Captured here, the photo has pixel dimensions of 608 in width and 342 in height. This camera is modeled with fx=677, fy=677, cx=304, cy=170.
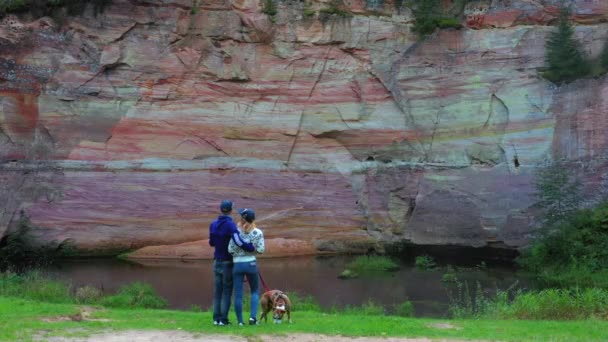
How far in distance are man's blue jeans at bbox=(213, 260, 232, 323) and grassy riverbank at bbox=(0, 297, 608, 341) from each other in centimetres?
24

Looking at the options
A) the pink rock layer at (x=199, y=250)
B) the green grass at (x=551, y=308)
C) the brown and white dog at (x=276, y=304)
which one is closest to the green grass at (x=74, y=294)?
the brown and white dog at (x=276, y=304)

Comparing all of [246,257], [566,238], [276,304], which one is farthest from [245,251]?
[566,238]

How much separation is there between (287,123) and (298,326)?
15.8m

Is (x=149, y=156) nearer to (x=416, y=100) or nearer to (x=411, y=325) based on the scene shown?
(x=416, y=100)

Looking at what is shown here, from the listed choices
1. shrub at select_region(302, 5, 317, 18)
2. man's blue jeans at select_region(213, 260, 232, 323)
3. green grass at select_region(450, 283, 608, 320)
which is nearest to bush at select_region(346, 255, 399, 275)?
green grass at select_region(450, 283, 608, 320)

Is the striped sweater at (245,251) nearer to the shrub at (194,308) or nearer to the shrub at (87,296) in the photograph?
the shrub at (194,308)

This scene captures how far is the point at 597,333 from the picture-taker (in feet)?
29.3

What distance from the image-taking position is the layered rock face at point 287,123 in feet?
75.2

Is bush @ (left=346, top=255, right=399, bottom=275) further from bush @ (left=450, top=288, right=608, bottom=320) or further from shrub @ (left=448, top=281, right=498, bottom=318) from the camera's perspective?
bush @ (left=450, top=288, right=608, bottom=320)

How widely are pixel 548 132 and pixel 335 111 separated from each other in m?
7.36

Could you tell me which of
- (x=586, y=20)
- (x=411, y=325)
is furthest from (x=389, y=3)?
(x=411, y=325)

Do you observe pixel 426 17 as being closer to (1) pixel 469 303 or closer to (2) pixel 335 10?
(2) pixel 335 10

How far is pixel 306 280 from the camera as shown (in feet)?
61.4

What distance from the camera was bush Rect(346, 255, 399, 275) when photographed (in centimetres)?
2058
